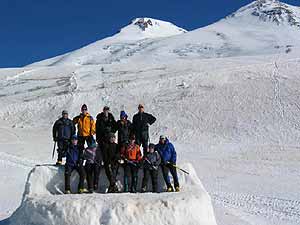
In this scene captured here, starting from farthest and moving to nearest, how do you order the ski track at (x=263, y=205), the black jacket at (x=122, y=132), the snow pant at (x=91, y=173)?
the ski track at (x=263, y=205)
the black jacket at (x=122, y=132)
the snow pant at (x=91, y=173)

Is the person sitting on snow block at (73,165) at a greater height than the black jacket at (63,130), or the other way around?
the black jacket at (63,130)

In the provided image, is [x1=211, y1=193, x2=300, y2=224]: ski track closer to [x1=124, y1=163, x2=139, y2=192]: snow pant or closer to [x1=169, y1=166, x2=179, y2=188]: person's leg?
[x1=169, y1=166, x2=179, y2=188]: person's leg

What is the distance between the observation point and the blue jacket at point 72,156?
1305 cm

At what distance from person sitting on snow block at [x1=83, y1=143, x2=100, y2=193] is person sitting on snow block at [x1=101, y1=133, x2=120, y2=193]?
0.78ft

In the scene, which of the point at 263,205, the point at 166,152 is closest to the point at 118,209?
the point at 166,152

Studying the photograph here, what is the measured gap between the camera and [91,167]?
13.2 m

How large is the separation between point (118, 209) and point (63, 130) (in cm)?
323

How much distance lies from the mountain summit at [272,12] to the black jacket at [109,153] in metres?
156

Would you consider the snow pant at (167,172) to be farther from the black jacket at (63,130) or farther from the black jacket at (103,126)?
the black jacket at (63,130)

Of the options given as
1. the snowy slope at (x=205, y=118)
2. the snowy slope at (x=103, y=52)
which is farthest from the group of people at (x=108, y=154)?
the snowy slope at (x=103, y=52)

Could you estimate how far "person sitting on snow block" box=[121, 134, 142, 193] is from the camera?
527 inches

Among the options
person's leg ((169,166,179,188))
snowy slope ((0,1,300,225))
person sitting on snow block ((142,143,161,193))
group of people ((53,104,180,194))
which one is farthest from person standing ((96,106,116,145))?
snowy slope ((0,1,300,225))

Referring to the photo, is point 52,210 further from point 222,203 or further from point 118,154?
point 222,203

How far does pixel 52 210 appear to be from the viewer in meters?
11.4
